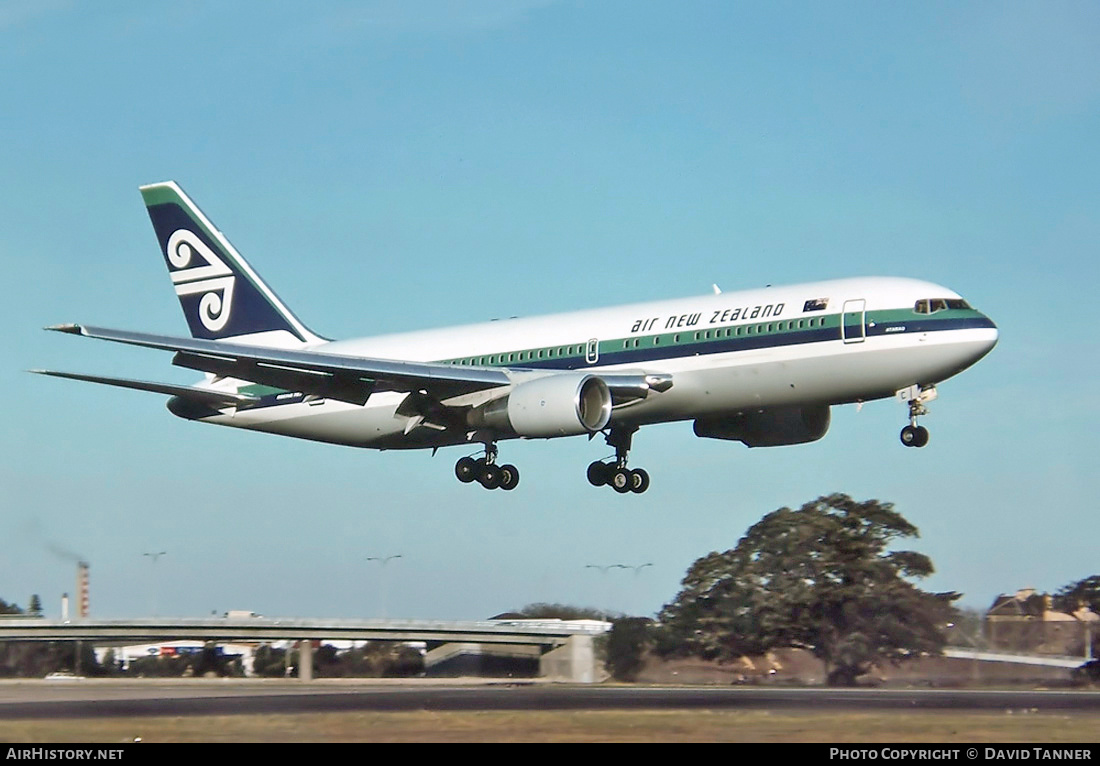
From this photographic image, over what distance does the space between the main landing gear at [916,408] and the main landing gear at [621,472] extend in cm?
841

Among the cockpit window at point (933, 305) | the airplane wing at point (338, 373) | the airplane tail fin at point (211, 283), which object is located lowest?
the airplane wing at point (338, 373)

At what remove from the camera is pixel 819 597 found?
5141 cm

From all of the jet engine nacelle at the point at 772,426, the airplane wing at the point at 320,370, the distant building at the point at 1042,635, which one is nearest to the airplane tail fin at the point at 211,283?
the airplane wing at the point at 320,370

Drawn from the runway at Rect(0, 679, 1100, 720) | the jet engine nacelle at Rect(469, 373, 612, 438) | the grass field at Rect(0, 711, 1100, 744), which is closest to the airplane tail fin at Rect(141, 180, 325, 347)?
the runway at Rect(0, 679, 1100, 720)

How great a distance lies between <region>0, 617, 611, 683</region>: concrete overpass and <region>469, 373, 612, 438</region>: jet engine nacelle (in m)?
24.1

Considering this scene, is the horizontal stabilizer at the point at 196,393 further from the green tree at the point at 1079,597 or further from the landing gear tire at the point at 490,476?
the green tree at the point at 1079,597

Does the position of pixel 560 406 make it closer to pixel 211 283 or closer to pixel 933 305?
pixel 933 305

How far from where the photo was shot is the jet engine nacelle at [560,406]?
34.8 meters

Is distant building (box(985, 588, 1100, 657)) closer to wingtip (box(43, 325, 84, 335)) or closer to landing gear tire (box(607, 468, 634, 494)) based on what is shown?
landing gear tire (box(607, 468, 634, 494))

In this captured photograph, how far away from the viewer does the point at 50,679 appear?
6103 cm

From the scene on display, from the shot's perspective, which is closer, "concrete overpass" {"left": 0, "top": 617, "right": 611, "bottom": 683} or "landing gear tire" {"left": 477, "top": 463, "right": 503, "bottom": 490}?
"landing gear tire" {"left": 477, "top": 463, "right": 503, "bottom": 490}

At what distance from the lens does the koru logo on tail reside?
152 ft
